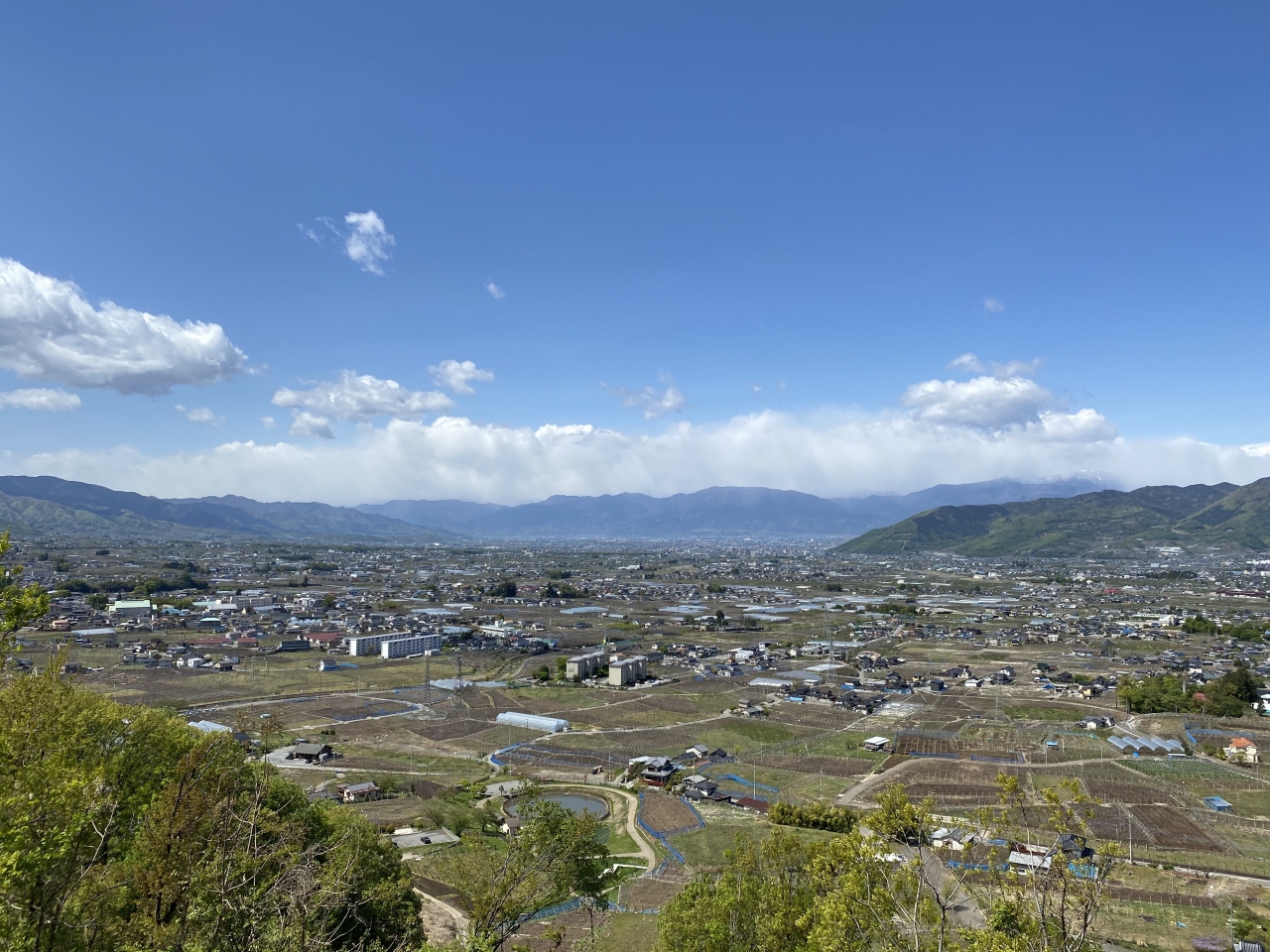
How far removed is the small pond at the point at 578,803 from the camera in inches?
1101

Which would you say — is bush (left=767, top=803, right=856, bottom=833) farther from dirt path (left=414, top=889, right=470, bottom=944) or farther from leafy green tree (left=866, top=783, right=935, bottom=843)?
leafy green tree (left=866, top=783, right=935, bottom=843)

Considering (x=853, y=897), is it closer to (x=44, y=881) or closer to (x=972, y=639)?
(x=44, y=881)

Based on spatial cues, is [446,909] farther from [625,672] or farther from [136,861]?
[625,672]

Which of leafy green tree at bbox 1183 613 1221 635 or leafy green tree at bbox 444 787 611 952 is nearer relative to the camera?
leafy green tree at bbox 444 787 611 952

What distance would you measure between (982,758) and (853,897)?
32.5 m

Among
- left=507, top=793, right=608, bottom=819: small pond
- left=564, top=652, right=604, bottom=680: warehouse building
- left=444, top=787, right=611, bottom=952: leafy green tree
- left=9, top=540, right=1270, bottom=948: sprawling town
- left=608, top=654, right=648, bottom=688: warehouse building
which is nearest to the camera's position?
left=444, top=787, right=611, bottom=952: leafy green tree

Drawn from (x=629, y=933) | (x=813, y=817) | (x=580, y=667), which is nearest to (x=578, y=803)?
(x=813, y=817)

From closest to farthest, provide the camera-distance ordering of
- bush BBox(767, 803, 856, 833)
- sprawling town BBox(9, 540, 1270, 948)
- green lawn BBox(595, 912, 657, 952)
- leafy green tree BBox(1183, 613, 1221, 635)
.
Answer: green lawn BBox(595, 912, 657, 952) < sprawling town BBox(9, 540, 1270, 948) < bush BBox(767, 803, 856, 833) < leafy green tree BBox(1183, 613, 1221, 635)

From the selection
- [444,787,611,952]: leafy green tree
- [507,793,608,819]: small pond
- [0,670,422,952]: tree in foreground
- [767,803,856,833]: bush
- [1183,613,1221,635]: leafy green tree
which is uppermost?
[0,670,422,952]: tree in foreground

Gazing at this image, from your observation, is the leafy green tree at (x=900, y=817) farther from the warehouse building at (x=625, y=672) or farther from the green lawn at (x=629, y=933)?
the warehouse building at (x=625, y=672)

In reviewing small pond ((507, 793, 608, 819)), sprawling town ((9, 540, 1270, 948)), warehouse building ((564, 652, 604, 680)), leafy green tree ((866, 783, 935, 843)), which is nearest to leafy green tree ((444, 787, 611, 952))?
sprawling town ((9, 540, 1270, 948))

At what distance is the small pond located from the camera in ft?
91.8

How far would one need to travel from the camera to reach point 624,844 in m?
24.9

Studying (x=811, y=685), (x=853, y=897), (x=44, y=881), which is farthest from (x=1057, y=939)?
(x=811, y=685)
